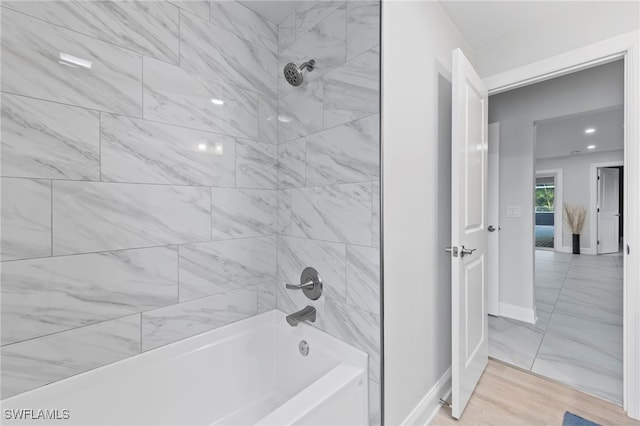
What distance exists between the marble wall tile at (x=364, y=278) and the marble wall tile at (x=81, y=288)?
2.93 feet

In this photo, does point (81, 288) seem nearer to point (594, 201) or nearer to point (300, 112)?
point (300, 112)

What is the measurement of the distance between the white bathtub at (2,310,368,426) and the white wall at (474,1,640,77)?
7.44 feet

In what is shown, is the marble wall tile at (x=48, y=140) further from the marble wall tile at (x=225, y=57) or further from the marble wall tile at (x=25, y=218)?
the marble wall tile at (x=225, y=57)

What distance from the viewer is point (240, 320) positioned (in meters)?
1.67

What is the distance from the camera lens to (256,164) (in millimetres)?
1752

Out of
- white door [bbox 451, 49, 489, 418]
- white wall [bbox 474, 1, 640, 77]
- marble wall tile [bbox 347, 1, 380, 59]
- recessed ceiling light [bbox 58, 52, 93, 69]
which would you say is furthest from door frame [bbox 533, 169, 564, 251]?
recessed ceiling light [bbox 58, 52, 93, 69]

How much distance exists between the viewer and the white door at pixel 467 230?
1565 mm

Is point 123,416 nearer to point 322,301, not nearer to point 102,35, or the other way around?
point 322,301

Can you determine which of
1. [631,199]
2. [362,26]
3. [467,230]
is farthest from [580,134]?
[362,26]

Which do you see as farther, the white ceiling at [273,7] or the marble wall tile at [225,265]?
the white ceiling at [273,7]

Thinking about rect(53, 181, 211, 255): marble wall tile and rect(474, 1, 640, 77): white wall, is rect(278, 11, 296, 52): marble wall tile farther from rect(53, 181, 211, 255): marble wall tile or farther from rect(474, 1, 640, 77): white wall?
rect(474, 1, 640, 77): white wall

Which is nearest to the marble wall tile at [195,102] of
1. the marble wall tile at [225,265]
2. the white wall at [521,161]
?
the marble wall tile at [225,265]

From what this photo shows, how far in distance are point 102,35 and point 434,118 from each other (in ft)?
5.73

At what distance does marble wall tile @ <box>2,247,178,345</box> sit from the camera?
3.41ft
